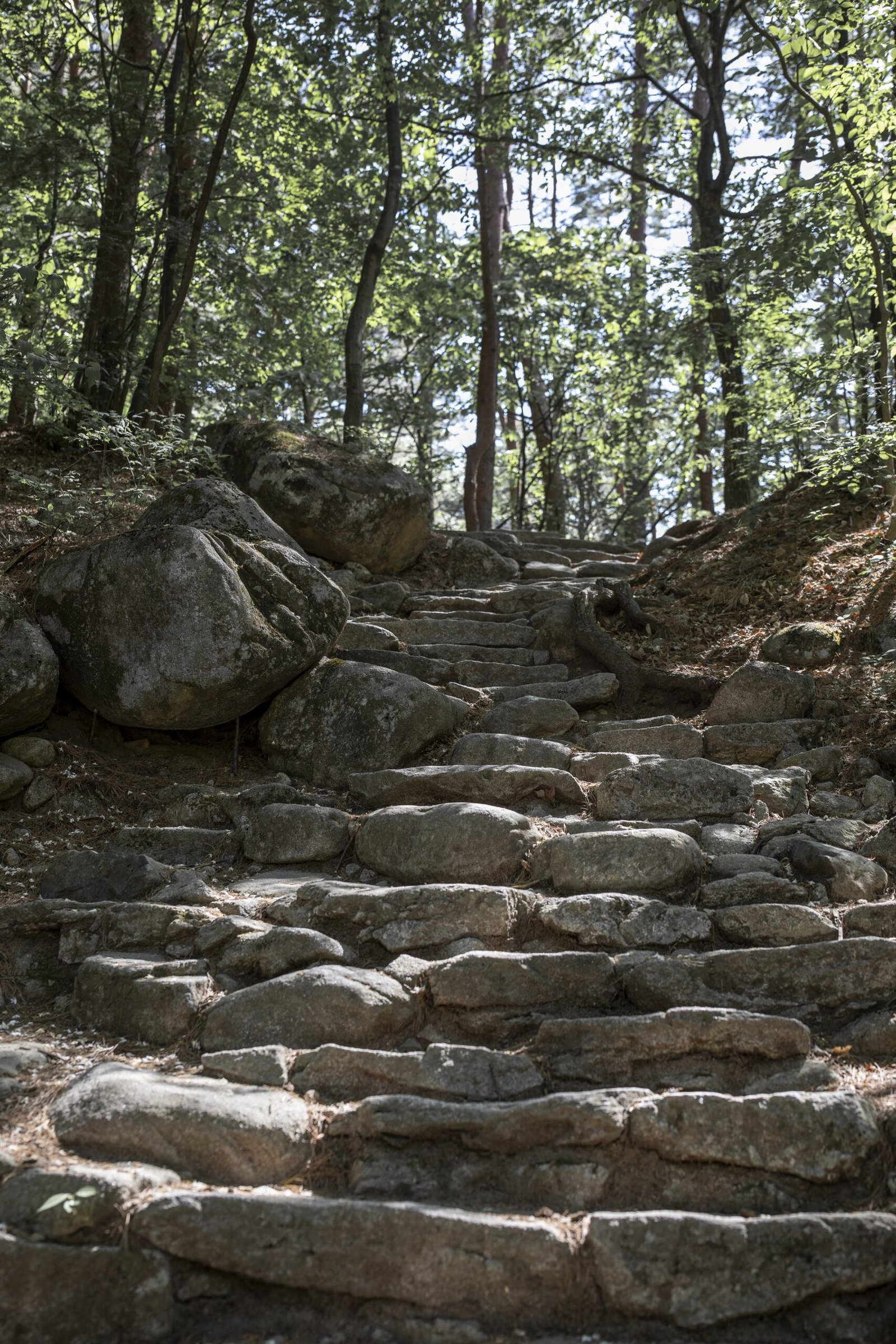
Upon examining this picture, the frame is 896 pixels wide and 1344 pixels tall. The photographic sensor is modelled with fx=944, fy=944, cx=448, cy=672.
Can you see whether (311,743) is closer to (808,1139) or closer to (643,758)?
(643,758)

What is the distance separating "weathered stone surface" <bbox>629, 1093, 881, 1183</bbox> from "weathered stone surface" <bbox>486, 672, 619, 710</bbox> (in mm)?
3788

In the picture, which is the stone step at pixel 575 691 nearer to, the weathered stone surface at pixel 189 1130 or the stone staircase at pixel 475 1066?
the stone staircase at pixel 475 1066

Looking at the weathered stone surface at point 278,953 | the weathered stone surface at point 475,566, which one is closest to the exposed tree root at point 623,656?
the weathered stone surface at point 475,566

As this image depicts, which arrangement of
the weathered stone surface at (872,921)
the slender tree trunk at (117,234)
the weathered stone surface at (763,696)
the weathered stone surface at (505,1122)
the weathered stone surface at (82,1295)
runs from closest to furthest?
the weathered stone surface at (82,1295)
the weathered stone surface at (505,1122)
the weathered stone surface at (872,921)
the weathered stone surface at (763,696)
the slender tree trunk at (117,234)

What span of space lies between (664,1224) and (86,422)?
21.5ft

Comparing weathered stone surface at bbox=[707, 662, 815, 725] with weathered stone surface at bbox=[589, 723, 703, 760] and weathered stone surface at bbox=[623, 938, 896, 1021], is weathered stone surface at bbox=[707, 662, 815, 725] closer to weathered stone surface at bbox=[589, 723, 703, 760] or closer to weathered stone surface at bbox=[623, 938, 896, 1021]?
weathered stone surface at bbox=[589, 723, 703, 760]

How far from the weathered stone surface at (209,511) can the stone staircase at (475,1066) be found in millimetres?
1746

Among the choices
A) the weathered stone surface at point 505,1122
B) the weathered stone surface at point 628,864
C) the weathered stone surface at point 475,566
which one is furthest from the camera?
the weathered stone surface at point 475,566

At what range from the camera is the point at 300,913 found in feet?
12.7

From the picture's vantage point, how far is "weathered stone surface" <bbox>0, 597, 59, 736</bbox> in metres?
4.81

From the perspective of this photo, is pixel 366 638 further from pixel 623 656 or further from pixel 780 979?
Answer: pixel 780 979

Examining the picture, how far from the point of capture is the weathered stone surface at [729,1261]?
222 cm

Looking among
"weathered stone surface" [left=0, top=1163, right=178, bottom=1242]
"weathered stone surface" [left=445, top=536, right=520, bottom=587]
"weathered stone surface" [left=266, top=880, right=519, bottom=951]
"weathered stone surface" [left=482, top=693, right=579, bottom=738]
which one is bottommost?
"weathered stone surface" [left=0, top=1163, right=178, bottom=1242]

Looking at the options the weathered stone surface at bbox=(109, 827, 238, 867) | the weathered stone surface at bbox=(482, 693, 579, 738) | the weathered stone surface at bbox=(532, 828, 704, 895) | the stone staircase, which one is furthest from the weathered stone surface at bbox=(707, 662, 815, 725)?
the weathered stone surface at bbox=(109, 827, 238, 867)
